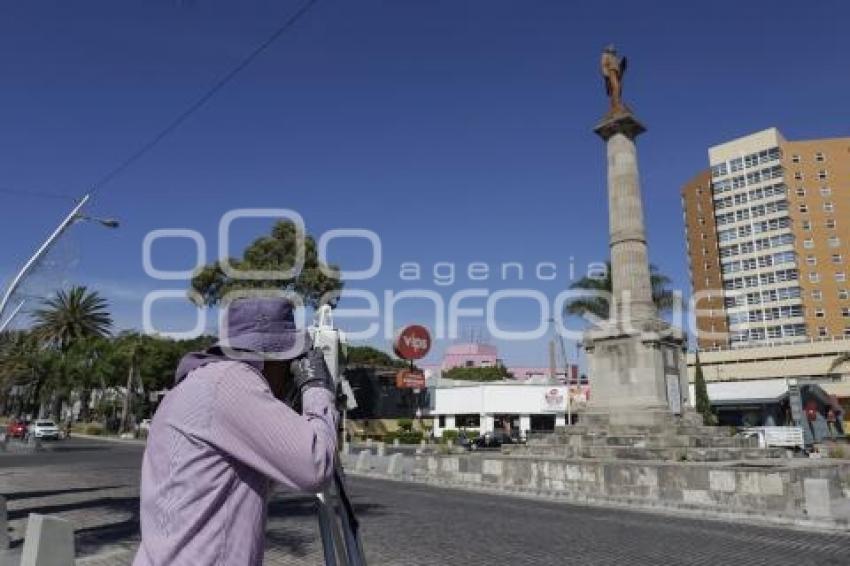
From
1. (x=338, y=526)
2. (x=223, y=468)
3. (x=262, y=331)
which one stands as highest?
(x=262, y=331)

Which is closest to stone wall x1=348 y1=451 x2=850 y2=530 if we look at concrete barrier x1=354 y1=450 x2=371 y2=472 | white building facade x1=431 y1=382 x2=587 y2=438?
concrete barrier x1=354 y1=450 x2=371 y2=472

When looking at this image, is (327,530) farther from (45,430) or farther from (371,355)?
(371,355)

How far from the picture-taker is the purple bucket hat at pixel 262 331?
8.21 ft

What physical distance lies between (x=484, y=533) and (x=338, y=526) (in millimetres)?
8798

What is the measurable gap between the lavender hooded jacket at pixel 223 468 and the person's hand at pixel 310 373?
0.57 feet

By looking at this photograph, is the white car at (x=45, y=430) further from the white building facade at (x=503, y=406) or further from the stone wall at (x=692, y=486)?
the stone wall at (x=692, y=486)

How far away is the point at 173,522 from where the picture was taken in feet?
7.29

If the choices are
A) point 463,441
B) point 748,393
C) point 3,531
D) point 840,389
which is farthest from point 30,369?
point 840,389

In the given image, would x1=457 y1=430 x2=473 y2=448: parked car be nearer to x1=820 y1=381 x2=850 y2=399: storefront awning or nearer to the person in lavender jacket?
x1=820 y1=381 x2=850 y2=399: storefront awning

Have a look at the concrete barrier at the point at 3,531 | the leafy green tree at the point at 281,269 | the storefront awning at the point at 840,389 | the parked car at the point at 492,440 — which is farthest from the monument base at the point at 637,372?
the storefront awning at the point at 840,389

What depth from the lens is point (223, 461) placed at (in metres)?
2.25

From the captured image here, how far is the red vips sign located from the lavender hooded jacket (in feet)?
132

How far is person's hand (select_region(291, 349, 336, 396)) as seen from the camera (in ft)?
8.09

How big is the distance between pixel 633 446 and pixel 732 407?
142 ft
